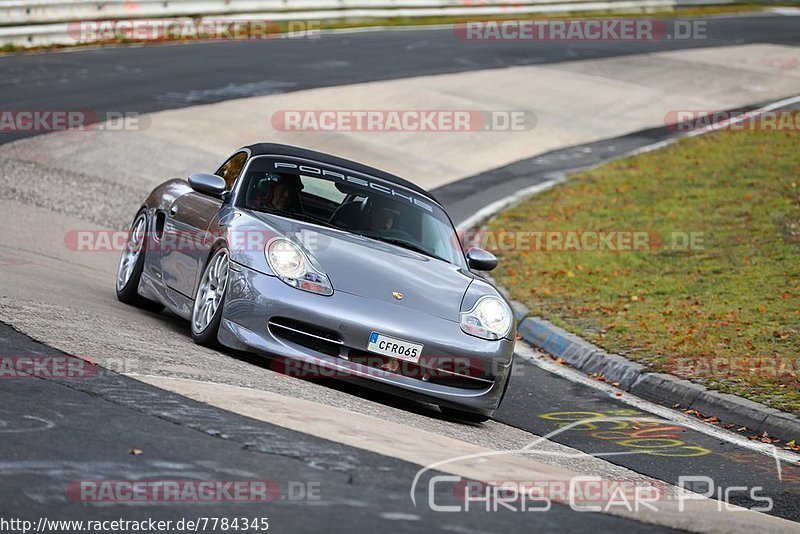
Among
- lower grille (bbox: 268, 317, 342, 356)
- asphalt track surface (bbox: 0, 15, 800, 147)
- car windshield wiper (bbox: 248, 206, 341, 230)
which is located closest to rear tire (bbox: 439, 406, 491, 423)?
lower grille (bbox: 268, 317, 342, 356)

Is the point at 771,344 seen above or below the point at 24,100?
below

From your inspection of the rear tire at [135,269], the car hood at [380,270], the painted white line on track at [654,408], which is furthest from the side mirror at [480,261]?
the rear tire at [135,269]

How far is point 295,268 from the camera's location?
767 cm

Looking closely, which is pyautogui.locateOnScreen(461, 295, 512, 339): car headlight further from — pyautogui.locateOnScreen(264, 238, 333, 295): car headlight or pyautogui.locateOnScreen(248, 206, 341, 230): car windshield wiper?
pyautogui.locateOnScreen(248, 206, 341, 230): car windshield wiper

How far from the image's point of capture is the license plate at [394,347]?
744 cm


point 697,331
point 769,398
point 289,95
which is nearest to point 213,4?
point 289,95

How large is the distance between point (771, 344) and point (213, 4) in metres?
22.1

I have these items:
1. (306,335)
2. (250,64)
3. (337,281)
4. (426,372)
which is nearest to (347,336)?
(306,335)

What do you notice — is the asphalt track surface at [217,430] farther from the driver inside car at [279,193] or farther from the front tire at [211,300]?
the driver inside car at [279,193]

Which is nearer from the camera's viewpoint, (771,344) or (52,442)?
(52,442)

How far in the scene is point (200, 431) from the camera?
5.69 metres

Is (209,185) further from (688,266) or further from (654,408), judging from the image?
(688,266)

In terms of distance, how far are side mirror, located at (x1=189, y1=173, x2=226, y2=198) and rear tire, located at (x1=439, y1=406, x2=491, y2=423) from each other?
7.20 feet

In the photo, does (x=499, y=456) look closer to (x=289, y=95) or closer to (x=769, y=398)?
(x=769, y=398)
